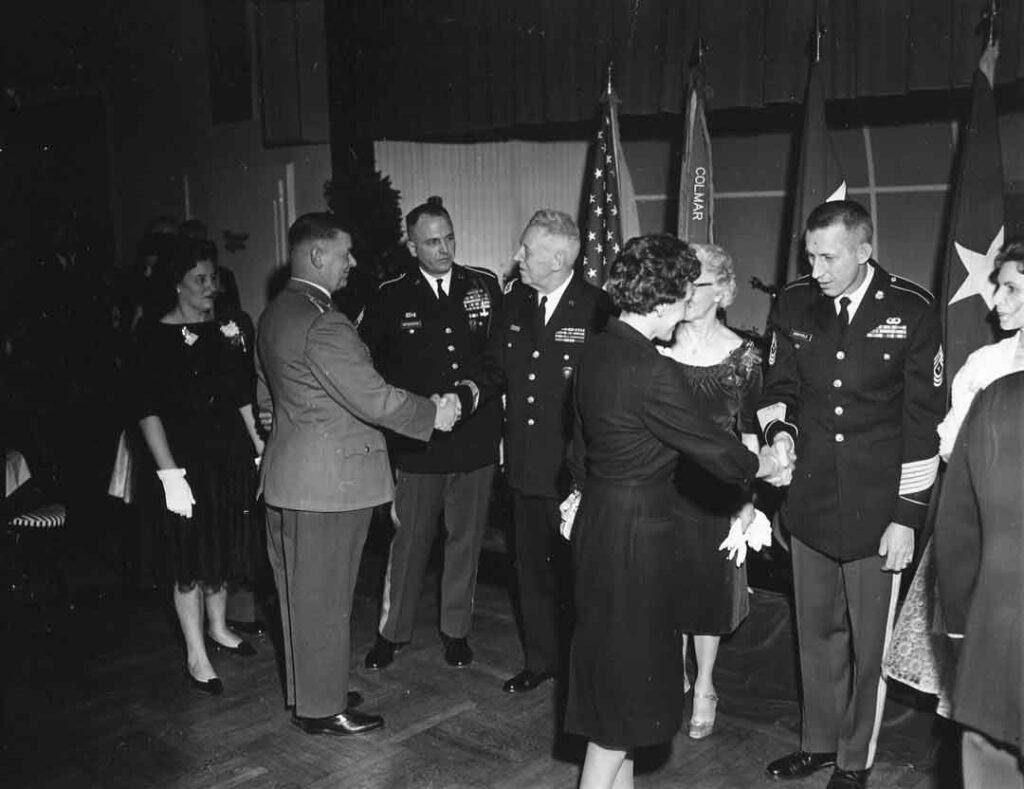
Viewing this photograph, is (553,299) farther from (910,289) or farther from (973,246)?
(973,246)

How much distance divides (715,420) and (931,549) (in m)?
0.88

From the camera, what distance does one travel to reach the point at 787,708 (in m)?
3.55

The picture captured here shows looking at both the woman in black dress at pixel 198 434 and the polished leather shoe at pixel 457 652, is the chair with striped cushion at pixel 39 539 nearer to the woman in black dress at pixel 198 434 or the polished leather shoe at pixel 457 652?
the woman in black dress at pixel 198 434

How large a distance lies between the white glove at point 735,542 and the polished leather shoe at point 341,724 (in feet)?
4.21

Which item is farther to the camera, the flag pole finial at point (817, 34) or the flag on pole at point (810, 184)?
the flag on pole at point (810, 184)

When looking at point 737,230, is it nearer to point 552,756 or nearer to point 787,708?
point 787,708

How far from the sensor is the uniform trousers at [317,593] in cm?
325

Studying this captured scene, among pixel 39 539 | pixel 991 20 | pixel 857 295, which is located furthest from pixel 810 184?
pixel 39 539

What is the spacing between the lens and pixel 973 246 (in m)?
3.75

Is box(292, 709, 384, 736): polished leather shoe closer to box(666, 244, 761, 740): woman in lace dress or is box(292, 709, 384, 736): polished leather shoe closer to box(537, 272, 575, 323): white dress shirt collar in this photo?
box(666, 244, 761, 740): woman in lace dress

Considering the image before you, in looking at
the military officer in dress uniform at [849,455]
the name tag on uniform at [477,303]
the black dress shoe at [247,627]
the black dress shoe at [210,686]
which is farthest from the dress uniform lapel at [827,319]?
the black dress shoe at [247,627]

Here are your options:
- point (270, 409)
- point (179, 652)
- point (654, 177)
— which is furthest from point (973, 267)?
point (654, 177)

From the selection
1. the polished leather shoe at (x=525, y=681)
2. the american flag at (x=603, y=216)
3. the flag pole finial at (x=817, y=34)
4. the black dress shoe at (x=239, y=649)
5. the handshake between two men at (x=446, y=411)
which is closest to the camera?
the handshake between two men at (x=446, y=411)

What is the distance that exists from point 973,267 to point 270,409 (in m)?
2.60
